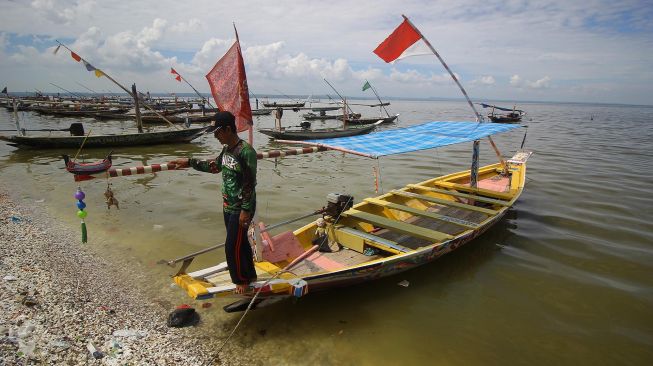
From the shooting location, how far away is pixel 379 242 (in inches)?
234

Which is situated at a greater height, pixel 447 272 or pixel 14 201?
pixel 14 201

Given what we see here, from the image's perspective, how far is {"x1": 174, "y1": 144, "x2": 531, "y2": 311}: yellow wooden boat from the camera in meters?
4.48

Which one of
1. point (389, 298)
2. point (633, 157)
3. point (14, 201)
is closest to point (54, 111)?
point (14, 201)

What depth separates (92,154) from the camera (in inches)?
709

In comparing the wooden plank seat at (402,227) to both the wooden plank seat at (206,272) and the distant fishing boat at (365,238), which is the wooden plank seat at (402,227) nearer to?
the distant fishing boat at (365,238)

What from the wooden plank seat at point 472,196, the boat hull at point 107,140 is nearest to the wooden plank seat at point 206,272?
the wooden plank seat at point 472,196

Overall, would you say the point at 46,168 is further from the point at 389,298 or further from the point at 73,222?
the point at 389,298

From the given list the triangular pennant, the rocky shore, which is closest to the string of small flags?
the triangular pennant

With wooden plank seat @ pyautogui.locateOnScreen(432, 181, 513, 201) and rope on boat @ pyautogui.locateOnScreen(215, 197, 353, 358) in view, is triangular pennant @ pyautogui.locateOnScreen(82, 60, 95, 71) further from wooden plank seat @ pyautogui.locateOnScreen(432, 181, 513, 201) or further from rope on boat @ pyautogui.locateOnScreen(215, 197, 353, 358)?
wooden plank seat @ pyautogui.locateOnScreen(432, 181, 513, 201)

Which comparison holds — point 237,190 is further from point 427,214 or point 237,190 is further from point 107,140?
point 107,140

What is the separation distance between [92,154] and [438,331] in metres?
19.2

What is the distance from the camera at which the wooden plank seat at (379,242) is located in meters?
5.76

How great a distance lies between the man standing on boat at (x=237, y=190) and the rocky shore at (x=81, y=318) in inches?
45.5

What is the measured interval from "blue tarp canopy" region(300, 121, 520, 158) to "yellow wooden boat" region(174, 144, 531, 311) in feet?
3.52
